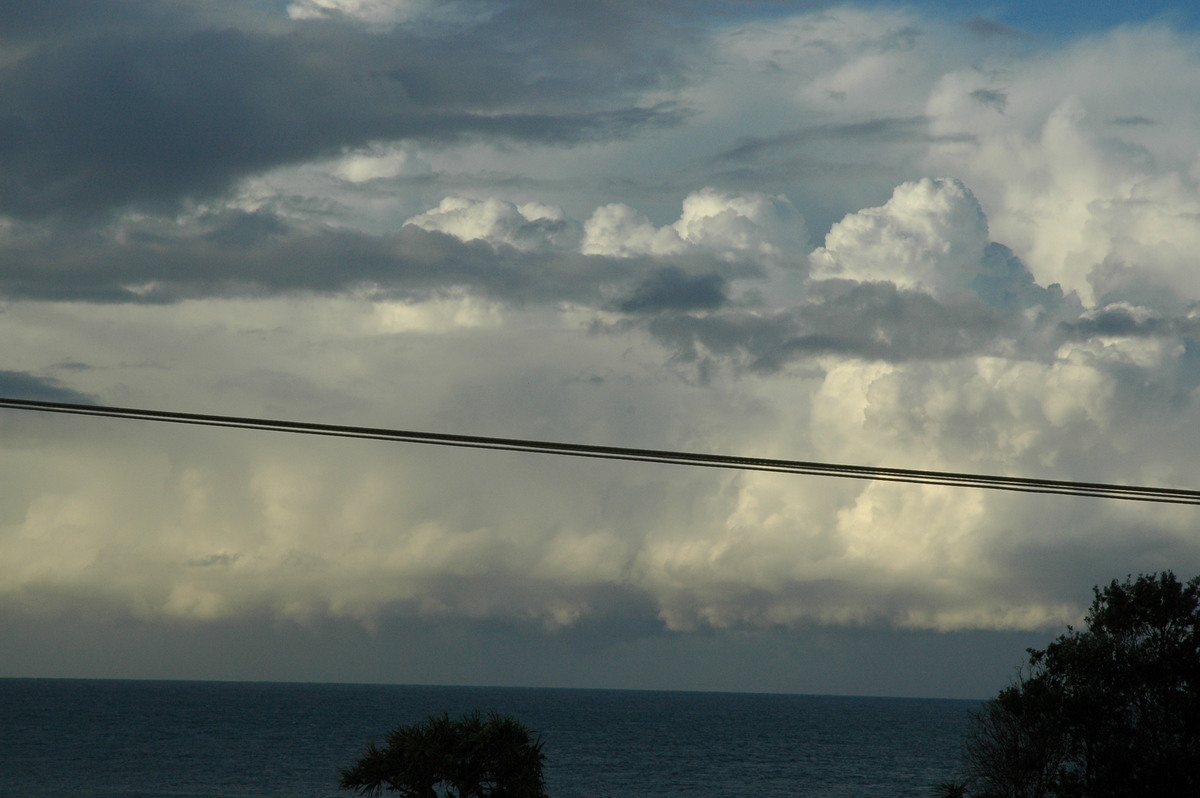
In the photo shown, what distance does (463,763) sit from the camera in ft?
117

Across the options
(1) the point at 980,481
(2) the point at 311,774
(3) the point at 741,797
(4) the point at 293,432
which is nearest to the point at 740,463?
(1) the point at 980,481

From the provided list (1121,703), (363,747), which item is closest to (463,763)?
(1121,703)

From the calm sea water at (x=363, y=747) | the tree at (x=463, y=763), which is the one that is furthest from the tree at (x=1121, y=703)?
the calm sea water at (x=363, y=747)

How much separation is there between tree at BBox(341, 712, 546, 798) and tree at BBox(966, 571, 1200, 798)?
49.8 ft

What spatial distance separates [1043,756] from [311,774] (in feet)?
329

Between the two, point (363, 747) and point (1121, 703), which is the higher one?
point (1121, 703)

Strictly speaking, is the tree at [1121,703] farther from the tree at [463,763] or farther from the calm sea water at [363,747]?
the calm sea water at [363,747]

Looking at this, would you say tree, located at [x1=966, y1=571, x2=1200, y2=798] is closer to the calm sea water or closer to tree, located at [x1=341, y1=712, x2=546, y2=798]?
tree, located at [x1=341, y1=712, x2=546, y2=798]

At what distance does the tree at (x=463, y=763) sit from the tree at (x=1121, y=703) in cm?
1519

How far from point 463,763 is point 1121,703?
19.7 metres

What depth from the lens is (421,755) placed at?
35.6 meters

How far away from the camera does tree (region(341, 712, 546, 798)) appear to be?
116ft

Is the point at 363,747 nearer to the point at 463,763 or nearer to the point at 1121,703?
the point at 463,763

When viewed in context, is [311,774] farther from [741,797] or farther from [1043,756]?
[1043,756]
